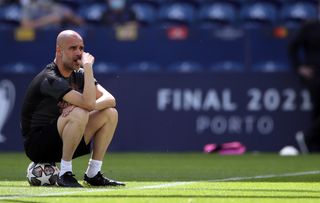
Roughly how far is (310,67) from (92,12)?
4.13 metres

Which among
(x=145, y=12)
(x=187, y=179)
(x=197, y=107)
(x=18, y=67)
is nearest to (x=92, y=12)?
(x=145, y=12)

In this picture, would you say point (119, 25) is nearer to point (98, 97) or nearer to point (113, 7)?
point (113, 7)

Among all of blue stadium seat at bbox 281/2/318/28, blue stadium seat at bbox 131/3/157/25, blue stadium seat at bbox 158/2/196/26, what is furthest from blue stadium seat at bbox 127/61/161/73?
blue stadium seat at bbox 281/2/318/28

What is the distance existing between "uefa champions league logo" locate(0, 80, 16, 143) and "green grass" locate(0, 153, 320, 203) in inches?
29.0

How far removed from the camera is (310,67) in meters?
15.5

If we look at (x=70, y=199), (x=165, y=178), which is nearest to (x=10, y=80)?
(x=165, y=178)

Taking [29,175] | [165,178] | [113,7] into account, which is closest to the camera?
[29,175]

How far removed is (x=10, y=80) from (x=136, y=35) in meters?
2.12

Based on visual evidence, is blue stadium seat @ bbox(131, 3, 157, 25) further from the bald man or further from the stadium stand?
the bald man

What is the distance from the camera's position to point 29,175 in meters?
8.95

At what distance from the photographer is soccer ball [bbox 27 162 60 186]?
351 inches

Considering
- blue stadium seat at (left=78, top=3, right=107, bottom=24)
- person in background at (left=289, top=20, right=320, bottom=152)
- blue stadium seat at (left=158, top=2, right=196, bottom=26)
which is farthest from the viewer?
blue stadium seat at (left=78, top=3, right=107, bottom=24)

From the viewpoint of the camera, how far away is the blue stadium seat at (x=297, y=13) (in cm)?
1708

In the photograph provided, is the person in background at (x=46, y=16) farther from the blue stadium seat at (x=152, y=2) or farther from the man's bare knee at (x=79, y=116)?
the man's bare knee at (x=79, y=116)
